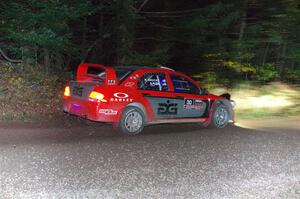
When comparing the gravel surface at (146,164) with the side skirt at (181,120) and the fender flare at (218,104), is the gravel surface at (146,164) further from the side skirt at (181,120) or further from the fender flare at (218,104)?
the fender flare at (218,104)

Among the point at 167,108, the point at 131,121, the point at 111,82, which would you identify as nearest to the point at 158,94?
the point at 167,108

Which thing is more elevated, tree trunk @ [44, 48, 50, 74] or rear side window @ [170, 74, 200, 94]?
tree trunk @ [44, 48, 50, 74]

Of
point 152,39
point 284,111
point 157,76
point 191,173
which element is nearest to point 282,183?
point 191,173

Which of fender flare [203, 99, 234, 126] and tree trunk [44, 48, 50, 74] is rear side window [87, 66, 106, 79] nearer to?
tree trunk [44, 48, 50, 74]

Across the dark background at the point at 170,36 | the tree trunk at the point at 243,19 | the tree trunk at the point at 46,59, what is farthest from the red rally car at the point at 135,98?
the tree trunk at the point at 243,19

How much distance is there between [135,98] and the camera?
10.4m

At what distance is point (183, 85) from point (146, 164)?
4485 mm

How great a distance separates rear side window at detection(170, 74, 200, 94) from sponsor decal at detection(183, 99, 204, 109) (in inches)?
9.7

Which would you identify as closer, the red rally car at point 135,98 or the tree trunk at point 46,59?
the red rally car at point 135,98

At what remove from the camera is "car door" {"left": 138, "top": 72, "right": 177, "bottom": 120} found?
10734mm

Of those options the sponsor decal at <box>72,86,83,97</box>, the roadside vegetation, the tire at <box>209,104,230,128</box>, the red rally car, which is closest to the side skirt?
the red rally car

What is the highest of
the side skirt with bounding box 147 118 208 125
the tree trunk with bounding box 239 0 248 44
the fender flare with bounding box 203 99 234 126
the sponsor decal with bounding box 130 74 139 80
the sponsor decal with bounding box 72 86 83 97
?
the tree trunk with bounding box 239 0 248 44

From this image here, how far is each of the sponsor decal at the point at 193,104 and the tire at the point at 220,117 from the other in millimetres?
534

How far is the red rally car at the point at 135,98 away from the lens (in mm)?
10094
